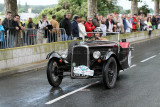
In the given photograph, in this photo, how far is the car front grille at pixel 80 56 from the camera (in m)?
9.16

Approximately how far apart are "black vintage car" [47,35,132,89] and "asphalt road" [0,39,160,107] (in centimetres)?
36

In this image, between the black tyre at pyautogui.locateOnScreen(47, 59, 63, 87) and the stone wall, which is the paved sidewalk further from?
the black tyre at pyautogui.locateOnScreen(47, 59, 63, 87)

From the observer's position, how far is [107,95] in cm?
828

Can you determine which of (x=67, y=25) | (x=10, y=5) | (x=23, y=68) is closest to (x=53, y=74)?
(x=23, y=68)

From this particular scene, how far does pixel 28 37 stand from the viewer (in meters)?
14.0

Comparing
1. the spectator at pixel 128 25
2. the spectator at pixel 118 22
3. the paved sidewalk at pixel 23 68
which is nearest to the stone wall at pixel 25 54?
the paved sidewalk at pixel 23 68

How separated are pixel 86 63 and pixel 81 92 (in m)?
0.90

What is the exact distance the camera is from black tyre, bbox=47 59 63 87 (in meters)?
9.12

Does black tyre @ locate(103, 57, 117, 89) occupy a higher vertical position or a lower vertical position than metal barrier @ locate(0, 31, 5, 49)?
lower

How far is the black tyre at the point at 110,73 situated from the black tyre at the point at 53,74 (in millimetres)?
1411

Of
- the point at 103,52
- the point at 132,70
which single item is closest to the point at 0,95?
the point at 103,52

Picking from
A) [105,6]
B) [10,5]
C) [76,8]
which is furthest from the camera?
[105,6]

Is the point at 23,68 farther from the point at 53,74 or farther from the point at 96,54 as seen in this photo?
the point at 96,54

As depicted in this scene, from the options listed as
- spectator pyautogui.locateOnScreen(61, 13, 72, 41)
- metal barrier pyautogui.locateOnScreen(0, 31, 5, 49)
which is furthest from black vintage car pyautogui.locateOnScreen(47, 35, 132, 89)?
spectator pyautogui.locateOnScreen(61, 13, 72, 41)
